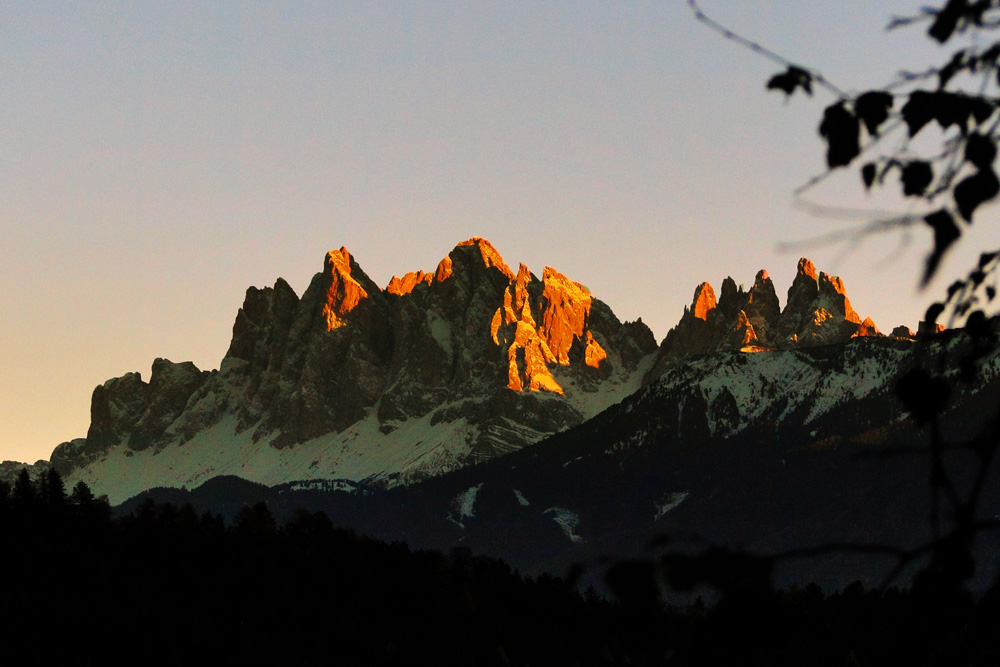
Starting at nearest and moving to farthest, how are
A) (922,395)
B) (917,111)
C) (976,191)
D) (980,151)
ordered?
(922,395), (976,191), (980,151), (917,111)

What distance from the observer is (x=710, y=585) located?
27.9 ft

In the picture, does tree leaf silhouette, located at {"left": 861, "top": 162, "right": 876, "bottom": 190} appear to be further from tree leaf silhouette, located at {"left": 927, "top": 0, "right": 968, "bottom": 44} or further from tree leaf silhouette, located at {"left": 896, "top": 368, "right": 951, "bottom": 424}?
tree leaf silhouette, located at {"left": 896, "top": 368, "right": 951, "bottom": 424}

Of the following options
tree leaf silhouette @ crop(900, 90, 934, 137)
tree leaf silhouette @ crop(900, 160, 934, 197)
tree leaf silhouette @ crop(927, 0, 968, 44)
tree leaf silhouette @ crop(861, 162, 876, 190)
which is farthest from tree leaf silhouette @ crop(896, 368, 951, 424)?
tree leaf silhouette @ crop(927, 0, 968, 44)

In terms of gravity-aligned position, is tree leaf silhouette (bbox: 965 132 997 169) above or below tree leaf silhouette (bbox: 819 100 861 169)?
below

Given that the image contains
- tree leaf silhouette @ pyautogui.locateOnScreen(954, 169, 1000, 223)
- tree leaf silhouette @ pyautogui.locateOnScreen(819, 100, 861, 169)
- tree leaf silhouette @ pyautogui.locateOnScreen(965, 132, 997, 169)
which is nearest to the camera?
tree leaf silhouette @ pyautogui.locateOnScreen(954, 169, 1000, 223)

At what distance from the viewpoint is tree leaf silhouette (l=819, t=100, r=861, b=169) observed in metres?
9.80

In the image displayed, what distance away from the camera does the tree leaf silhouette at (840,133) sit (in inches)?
386

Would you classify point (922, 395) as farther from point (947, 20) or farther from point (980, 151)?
point (947, 20)

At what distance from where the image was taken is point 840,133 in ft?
32.7

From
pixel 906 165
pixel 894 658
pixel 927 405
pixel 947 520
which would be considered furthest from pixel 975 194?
pixel 894 658

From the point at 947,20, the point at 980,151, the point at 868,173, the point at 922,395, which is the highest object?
the point at 947,20

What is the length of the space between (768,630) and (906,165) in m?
2.94

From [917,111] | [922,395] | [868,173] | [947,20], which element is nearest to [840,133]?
[868,173]

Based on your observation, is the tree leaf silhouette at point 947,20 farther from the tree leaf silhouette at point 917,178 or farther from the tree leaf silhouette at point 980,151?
the tree leaf silhouette at point 917,178
